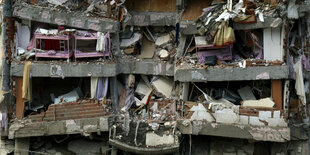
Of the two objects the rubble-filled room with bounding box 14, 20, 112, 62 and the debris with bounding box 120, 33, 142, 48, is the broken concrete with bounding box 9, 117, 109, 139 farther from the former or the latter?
the debris with bounding box 120, 33, 142, 48

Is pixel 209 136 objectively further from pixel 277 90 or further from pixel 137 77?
pixel 137 77

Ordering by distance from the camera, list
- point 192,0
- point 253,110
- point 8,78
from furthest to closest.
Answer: point 192,0 → point 8,78 → point 253,110

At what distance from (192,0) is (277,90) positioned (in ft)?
18.9

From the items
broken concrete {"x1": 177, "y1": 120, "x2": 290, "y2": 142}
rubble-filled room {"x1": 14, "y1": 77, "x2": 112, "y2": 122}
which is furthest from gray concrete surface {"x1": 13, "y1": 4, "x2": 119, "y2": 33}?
broken concrete {"x1": 177, "y1": 120, "x2": 290, "y2": 142}

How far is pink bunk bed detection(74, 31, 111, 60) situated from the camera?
13.6 m

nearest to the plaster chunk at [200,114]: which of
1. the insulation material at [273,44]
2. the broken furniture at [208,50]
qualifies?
the broken furniture at [208,50]

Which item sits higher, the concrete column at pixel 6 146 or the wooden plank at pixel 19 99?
the wooden plank at pixel 19 99

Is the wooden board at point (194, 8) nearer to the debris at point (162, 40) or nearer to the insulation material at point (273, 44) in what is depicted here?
the debris at point (162, 40)

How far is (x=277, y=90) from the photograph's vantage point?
12.5 m

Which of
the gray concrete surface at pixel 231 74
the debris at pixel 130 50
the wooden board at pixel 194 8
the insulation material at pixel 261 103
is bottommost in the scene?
the insulation material at pixel 261 103

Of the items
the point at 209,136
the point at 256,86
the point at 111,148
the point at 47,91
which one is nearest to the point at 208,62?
the point at 256,86

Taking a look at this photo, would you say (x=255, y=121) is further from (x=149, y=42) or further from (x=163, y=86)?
(x=149, y=42)

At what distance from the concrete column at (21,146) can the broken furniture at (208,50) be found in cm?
819

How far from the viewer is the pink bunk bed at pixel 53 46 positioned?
13.2 meters
